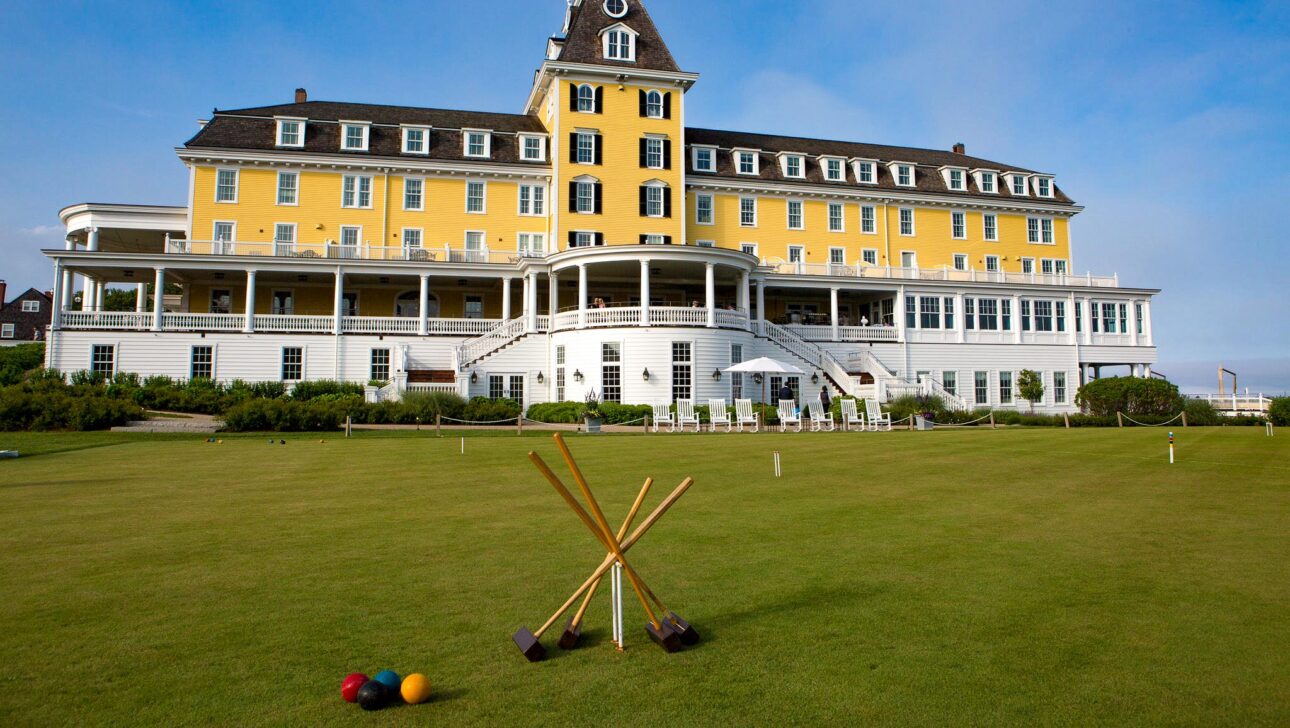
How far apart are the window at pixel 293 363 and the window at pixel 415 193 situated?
9890 mm

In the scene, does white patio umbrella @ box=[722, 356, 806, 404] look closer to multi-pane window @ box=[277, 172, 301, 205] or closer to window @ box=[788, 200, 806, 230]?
window @ box=[788, 200, 806, 230]

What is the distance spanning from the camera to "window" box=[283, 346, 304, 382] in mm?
35281

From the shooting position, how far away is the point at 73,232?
3981cm

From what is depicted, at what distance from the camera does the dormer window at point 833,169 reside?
47.3m

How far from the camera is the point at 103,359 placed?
33625mm

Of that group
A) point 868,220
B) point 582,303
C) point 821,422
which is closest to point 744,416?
point 821,422

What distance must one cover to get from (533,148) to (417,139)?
6.07m

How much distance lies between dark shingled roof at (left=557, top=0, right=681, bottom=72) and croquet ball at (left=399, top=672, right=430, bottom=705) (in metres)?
39.5

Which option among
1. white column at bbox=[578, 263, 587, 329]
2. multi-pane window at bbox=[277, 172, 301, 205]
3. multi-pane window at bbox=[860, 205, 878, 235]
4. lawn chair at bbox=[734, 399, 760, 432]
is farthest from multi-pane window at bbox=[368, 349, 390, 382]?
multi-pane window at bbox=[860, 205, 878, 235]

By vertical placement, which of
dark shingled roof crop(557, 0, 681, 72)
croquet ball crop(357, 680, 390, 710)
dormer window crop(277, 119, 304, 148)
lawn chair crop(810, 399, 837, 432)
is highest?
dark shingled roof crop(557, 0, 681, 72)

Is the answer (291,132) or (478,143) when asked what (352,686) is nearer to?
(478,143)

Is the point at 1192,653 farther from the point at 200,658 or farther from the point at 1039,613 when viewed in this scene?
the point at 200,658

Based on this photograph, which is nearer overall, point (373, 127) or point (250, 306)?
point (250, 306)

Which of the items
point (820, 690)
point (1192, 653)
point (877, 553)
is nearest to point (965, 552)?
point (877, 553)
